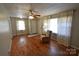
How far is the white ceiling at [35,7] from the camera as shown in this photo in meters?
1.84

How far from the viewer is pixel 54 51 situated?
76.4 inches

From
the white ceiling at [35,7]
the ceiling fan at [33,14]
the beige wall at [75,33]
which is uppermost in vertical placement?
the white ceiling at [35,7]

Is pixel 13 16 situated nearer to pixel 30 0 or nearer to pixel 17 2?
pixel 17 2

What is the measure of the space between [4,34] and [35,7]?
2.43ft

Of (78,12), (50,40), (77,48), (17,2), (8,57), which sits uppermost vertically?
(17,2)

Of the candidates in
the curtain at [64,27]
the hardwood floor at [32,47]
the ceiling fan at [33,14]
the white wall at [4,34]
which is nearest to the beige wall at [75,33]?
the curtain at [64,27]

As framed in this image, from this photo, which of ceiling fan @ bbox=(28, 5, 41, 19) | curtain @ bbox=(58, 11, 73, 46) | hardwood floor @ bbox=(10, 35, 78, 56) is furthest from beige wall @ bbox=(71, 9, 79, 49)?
ceiling fan @ bbox=(28, 5, 41, 19)

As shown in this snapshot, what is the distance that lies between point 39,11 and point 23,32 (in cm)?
46

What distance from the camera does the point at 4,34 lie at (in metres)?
1.98

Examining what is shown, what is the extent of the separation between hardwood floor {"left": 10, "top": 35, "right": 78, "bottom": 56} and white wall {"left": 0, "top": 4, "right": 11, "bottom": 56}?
0.12 metres

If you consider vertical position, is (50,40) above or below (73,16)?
below

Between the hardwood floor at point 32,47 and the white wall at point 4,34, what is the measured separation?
120mm

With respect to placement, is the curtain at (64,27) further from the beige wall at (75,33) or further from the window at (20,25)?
the window at (20,25)

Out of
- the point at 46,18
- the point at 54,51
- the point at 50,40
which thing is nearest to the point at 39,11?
the point at 46,18
